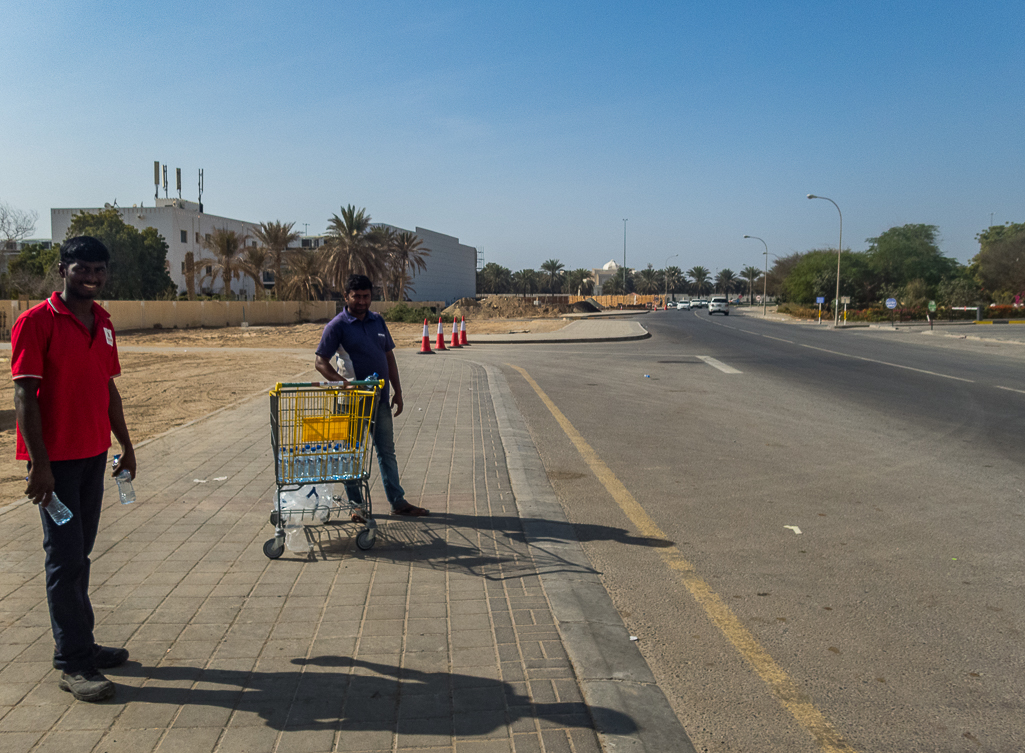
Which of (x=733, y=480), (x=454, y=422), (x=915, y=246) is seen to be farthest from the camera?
(x=915, y=246)

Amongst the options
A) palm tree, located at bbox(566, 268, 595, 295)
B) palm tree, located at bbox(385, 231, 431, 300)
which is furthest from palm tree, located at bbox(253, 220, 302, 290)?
palm tree, located at bbox(566, 268, 595, 295)

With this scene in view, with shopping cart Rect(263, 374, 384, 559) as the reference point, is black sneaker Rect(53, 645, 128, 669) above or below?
below

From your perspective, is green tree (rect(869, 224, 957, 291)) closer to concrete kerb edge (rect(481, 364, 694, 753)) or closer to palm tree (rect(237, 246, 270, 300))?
palm tree (rect(237, 246, 270, 300))

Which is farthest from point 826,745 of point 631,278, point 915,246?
point 631,278

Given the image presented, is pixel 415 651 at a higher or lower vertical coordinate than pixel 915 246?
lower

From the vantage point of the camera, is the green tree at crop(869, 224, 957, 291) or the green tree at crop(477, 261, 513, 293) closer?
the green tree at crop(869, 224, 957, 291)

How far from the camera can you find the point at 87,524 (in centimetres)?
340

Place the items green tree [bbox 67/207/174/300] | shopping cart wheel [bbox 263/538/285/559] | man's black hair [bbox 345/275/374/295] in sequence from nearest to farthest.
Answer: shopping cart wheel [bbox 263/538/285/559] < man's black hair [bbox 345/275/374/295] < green tree [bbox 67/207/174/300]

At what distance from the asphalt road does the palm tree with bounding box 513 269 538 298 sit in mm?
116635

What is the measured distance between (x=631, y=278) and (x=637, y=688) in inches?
6425

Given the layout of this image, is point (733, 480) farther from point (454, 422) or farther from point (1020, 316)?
point (1020, 316)

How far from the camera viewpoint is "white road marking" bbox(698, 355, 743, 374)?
17297mm

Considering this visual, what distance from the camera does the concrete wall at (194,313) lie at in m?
33.9

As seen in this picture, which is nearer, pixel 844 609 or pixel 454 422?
pixel 844 609
